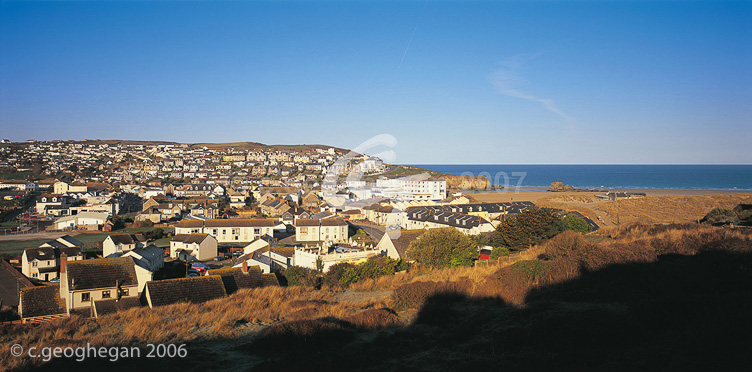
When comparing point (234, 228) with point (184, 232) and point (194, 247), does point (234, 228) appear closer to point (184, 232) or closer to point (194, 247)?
point (184, 232)

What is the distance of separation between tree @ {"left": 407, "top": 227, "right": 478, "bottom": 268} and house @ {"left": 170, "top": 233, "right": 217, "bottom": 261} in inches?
724

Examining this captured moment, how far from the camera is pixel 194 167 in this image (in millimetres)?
136250

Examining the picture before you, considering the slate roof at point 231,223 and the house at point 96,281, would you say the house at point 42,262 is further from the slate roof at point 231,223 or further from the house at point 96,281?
the house at point 96,281

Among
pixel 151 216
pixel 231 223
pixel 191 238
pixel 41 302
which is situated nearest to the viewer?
pixel 41 302

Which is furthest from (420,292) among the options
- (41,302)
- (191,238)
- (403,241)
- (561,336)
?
(191,238)

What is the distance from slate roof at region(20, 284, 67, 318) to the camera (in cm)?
1572

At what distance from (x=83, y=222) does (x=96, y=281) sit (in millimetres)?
38294

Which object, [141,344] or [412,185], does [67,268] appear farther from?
[412,185]

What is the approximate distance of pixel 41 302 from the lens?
16.3m

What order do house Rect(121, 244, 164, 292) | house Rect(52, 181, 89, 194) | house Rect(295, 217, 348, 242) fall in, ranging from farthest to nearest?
house Rect(52, 181, 89, 194) → house Rect(295, 217, 348, 242) → house Rect(121, 244, 164, 292)

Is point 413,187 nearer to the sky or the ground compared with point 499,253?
nearer to the sky

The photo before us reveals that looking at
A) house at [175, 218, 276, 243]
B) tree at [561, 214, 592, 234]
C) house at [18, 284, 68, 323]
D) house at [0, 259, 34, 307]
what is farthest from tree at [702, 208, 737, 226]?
house at [0, 259, 34, 307]

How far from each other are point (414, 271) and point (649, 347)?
41.4ft

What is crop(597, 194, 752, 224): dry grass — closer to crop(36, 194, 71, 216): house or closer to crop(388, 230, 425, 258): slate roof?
crop(388, 230, 425, 258): slate roof
